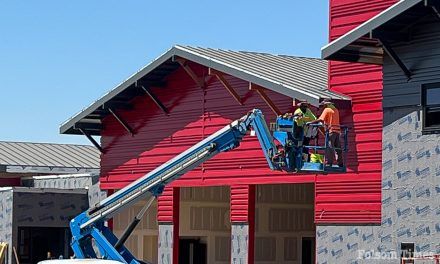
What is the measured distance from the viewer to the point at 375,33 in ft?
86.1

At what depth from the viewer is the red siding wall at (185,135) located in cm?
3262

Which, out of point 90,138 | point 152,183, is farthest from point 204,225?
point 152,183

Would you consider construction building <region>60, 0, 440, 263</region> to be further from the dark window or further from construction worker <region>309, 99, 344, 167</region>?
construction worker <region>309, 99, 344, 167</region>

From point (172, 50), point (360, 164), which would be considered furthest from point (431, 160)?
point (172, 50)

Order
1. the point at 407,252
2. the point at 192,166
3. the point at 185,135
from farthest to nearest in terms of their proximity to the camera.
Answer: the point at 185,135, the point at 407,252, the point at 192,166

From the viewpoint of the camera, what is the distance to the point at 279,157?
971 inches

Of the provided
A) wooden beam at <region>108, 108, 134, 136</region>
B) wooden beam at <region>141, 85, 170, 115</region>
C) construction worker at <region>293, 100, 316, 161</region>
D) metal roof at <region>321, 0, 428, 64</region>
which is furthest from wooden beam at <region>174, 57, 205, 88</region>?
construction worker at <region>293, 100, 316, 161</region>

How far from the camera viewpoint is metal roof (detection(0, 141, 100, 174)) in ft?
171

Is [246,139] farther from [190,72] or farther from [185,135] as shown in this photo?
[190,72]

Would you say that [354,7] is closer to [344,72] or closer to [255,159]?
[344,72]

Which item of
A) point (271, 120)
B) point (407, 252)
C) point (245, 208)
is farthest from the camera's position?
point (245, 208)

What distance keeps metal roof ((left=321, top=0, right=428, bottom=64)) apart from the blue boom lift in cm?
203

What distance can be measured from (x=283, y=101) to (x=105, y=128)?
401 inches

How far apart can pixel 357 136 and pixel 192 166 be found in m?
4.96
